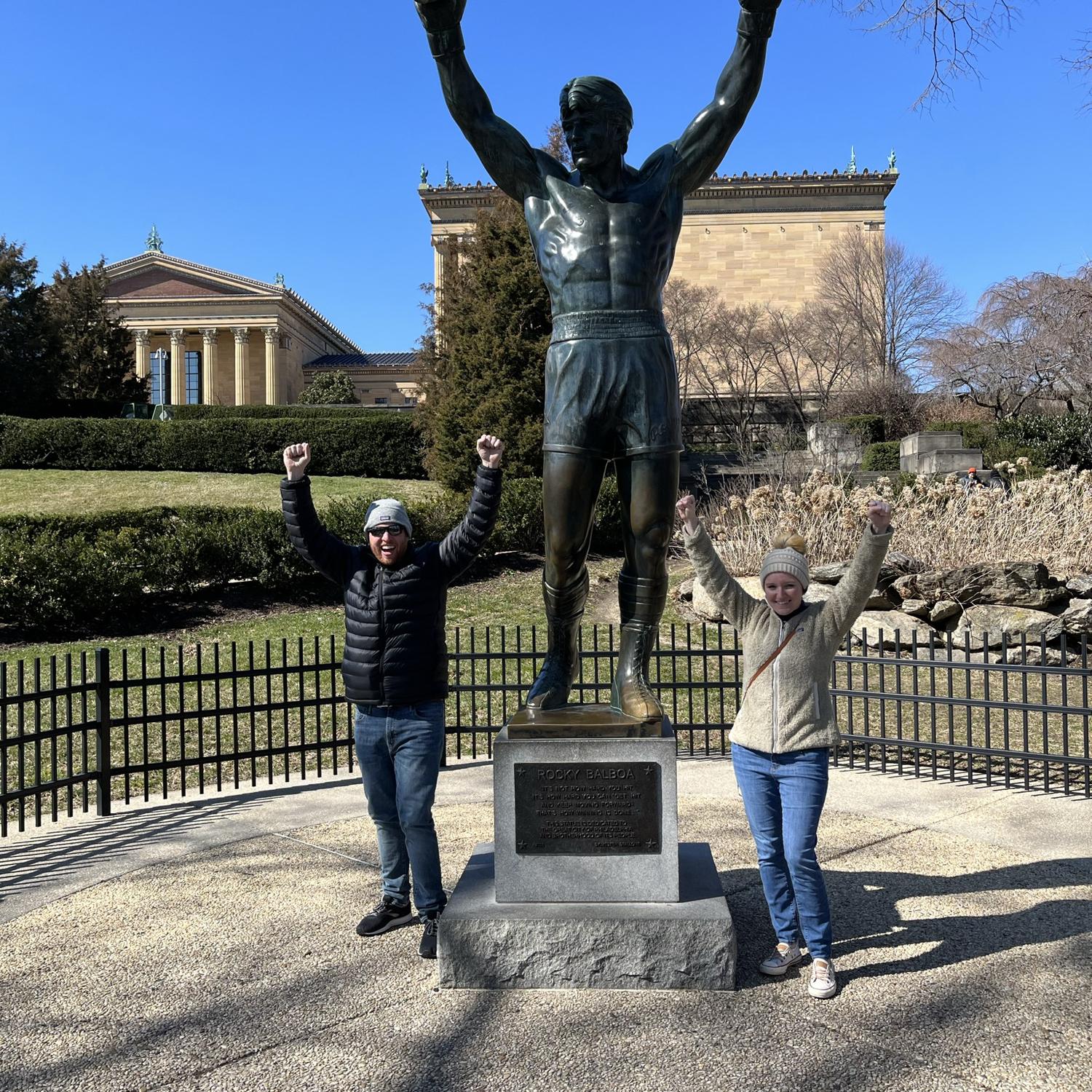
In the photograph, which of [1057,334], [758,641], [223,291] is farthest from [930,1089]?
[223,291]

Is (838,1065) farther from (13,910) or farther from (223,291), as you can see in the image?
(223,291)

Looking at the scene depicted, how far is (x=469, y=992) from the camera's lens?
361 centimetres

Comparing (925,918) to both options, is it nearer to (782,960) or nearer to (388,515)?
(782,960)

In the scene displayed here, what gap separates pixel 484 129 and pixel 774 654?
2.59 m

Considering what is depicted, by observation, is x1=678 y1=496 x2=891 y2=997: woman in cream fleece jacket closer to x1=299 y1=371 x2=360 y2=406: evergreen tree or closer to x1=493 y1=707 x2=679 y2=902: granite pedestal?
x1=493 y1=707 x2=679 y2=902: granite pedestal

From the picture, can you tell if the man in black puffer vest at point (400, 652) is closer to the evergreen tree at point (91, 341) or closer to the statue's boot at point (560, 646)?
the statue's boot at point (560, 646)

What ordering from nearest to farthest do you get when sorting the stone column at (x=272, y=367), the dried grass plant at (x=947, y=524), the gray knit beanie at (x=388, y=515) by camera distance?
the gray knit beanie at (x=388, y=515) < the dried grass plant at (x=947, y=524) < the stone column at (x=272, y=367)

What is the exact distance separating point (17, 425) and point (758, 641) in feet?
86.9

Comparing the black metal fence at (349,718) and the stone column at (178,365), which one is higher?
the stone column at (178,365)

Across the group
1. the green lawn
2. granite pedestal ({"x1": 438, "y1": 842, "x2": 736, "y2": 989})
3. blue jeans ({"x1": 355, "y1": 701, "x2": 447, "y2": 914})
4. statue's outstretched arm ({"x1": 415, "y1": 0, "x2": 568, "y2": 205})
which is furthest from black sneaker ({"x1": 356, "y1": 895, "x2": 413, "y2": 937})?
the green lawn

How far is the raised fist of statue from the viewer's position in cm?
399

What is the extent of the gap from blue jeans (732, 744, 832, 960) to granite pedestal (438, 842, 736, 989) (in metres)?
0.24

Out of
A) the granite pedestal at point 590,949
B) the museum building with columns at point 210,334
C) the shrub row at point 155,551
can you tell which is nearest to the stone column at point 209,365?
the museum building with columns at point 210,334

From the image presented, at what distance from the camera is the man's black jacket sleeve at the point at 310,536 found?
4082 mm
